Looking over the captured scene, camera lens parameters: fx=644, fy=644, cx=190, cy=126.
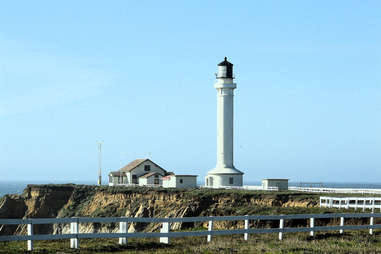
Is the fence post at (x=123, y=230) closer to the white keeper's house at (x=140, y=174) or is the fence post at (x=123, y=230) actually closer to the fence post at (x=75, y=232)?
the fence post at (x=75, y=232)

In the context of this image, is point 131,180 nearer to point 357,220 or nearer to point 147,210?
point 147,210

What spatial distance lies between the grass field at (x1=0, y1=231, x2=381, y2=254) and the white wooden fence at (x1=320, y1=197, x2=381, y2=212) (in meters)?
14.6

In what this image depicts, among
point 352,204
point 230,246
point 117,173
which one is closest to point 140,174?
point 117,173

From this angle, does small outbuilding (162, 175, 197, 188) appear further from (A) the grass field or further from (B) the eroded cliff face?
(A) the grass field

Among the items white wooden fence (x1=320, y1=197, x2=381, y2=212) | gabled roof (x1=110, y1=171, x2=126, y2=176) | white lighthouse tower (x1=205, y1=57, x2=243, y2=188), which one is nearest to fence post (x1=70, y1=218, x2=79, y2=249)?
white wooden fence (x1=320, y1=197, x2=381, y2=212)

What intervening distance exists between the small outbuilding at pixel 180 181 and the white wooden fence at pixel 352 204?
85.7 ft

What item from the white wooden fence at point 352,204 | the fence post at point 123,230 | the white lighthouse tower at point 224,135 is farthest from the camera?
the white lighthouse tower at point 224,135

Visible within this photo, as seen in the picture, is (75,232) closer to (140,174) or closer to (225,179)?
(225,179)

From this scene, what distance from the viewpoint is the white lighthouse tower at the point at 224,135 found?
6944 cm

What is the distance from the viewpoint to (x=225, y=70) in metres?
71.1

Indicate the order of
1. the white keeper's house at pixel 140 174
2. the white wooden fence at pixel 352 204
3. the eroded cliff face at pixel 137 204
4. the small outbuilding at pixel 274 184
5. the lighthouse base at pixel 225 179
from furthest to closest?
the white keeper's house at pixel 140 174
the lighthouse base at pixel 225 179
the small outbuilding at pixel 274 184
the eroded cliff face at pixel 137 204
the white wooden fence at pixel 352 204

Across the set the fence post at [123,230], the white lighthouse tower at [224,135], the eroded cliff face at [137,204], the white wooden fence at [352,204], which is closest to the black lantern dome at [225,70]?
the white lighthouse tower at [224,135]

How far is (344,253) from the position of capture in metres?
19.6

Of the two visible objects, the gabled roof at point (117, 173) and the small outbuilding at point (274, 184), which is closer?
the small outbuilding at point (274, 184)
